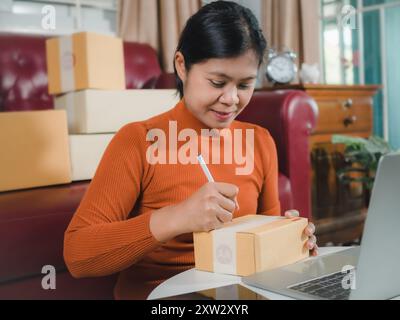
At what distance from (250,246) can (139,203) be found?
32 cm

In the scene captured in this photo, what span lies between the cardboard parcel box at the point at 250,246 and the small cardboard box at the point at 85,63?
3.08ft

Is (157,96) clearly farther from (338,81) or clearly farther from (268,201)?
(338,81)

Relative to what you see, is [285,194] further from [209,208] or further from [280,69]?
[209,208]

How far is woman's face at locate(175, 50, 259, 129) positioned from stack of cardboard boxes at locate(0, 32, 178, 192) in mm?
494

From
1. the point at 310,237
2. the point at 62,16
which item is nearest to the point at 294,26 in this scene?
the point at 62,16

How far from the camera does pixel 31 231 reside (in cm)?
116

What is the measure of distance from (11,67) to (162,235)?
1.40 m

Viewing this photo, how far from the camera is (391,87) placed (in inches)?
118

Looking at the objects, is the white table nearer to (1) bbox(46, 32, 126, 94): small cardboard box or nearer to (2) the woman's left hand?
(2) the woman's left hand

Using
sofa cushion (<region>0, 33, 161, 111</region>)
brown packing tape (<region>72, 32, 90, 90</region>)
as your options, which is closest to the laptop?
brown packing tape (<region>72, 32, 90, 90</region>)

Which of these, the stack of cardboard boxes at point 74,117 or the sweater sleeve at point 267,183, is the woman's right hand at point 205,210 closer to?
the sweater sleeve at point 267,183

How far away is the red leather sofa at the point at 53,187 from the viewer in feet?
3.78

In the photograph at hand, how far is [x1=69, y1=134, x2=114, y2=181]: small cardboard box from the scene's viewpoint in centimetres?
147

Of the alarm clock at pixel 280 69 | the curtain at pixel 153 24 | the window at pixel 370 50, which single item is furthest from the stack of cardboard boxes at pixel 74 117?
the window at pixel 370 50
